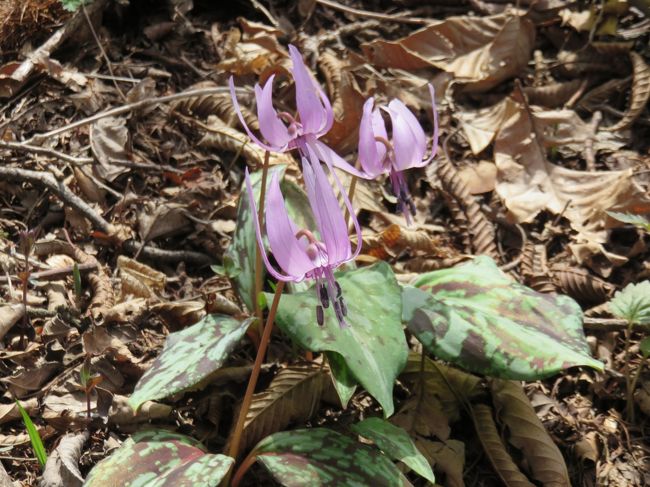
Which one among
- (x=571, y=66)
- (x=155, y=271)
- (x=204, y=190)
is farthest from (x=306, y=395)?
(x=571, y=66)

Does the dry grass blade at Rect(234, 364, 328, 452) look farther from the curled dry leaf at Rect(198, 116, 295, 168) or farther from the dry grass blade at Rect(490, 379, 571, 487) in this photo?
the curled dry leaf at Rect(198, 116, 295, 168)

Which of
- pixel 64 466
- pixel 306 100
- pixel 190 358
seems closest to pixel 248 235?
pixel 190 358

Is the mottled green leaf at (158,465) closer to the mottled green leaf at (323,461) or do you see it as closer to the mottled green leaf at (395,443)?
the mottled green leaf at (323,461)

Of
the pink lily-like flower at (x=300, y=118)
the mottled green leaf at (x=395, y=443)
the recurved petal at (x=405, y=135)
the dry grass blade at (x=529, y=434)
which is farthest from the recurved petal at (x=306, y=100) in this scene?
the dry grass blade at (x=529, y=434)

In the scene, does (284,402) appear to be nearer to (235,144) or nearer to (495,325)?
(495,325)

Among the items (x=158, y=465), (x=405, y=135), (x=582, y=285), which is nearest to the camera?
(x=158, y=465)

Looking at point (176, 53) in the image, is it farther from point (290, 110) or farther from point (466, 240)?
point (466, 240)
